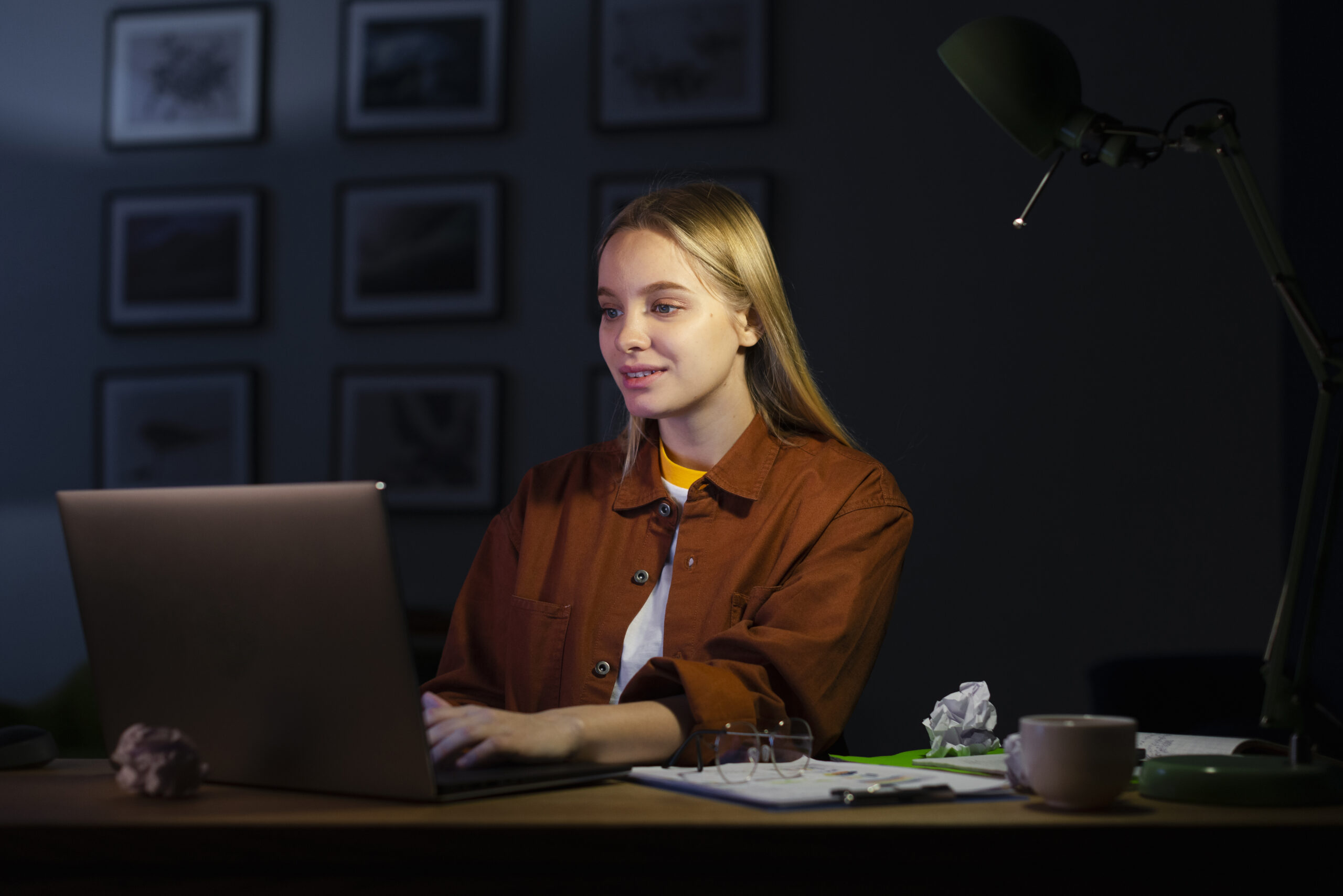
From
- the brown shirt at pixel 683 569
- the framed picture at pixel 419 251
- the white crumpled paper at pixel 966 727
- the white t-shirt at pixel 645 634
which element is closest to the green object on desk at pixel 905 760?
the white crumpled paper at pixel 966 727

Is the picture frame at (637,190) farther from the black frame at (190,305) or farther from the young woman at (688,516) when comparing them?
the young woman at (688,516)

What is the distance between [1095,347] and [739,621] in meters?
2.15

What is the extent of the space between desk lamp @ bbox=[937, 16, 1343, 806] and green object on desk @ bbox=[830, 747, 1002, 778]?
0.17m

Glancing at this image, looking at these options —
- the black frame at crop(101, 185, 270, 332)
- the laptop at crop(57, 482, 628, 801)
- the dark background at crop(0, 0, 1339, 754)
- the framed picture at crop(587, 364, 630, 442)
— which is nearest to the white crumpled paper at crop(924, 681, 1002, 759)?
the laptop at crop(57, 482, 628, 801)

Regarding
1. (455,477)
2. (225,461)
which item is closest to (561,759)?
(455,477)

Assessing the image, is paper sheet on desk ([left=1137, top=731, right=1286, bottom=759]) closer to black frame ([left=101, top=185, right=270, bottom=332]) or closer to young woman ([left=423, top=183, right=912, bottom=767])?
young woman ([left=423, top=183, right=912, bottom=767])

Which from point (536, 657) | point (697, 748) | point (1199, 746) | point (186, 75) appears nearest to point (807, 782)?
point (697, 748)

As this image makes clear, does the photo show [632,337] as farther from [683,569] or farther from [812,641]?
[812,641]

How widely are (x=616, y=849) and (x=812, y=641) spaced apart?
57 cm

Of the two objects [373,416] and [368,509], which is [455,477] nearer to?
[373,416]

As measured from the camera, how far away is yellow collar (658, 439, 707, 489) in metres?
1.69

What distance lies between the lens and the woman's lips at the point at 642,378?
5.22ft

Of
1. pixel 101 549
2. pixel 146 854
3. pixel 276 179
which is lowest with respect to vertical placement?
pixel 146 854

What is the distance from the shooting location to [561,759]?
3.40ft
